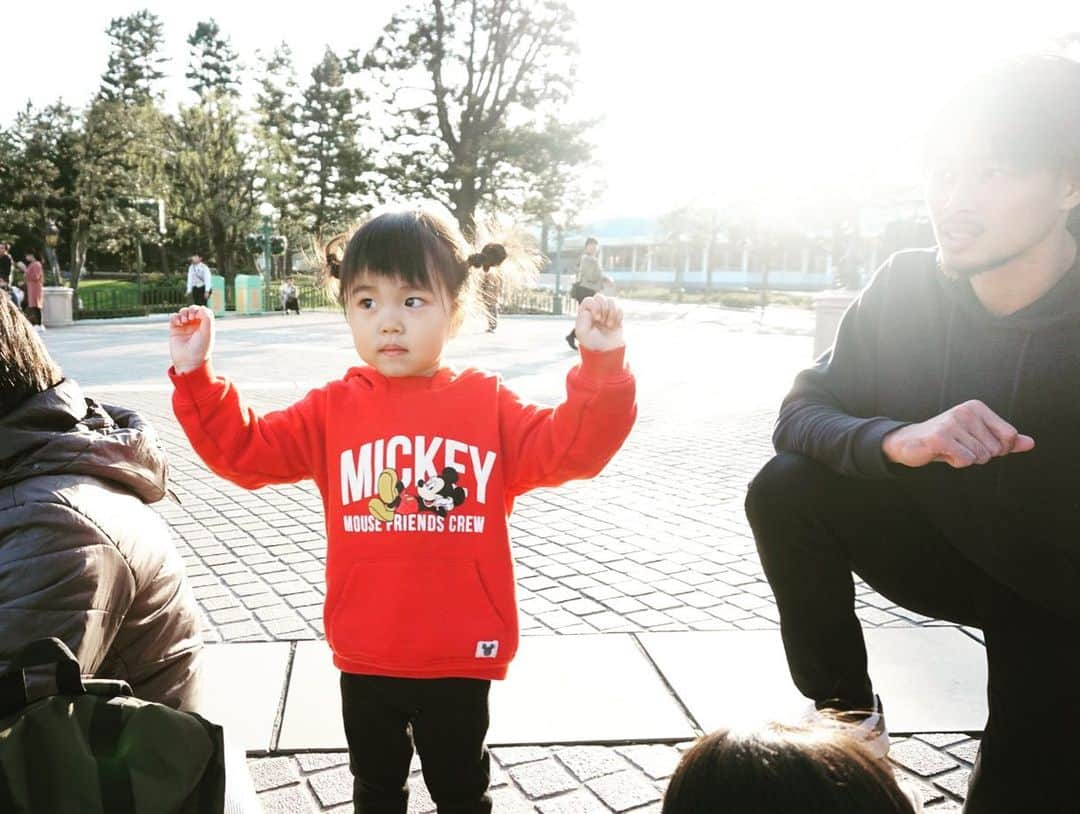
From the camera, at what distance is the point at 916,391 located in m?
2.21

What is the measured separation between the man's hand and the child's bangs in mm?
1045

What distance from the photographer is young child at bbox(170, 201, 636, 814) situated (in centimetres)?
187

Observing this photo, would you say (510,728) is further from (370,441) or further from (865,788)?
(865,788)

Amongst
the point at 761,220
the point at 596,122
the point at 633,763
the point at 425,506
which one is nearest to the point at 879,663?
the point at 633,763

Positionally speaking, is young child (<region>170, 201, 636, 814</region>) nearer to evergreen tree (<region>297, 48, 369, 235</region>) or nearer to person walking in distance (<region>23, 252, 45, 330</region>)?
person walking in distance (<region>23, 252, 45, 330</region>)

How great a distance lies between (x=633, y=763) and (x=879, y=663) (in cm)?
111

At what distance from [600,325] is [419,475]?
49cm

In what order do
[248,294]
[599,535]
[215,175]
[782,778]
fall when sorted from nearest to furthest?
[782,778] < [599,535] < [248,294] < [215,175]

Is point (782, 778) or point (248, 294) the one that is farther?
point (248, 294)

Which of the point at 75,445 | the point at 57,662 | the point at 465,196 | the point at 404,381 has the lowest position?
the point at 57,662

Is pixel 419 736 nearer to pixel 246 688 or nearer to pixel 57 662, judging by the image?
pixel 57 662

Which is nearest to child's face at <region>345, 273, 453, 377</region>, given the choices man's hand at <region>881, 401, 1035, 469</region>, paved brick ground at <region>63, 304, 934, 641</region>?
man's hand at <region>881, 401, 1035, 469</region>

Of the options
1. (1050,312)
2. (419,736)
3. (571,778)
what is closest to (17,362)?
(419,736)

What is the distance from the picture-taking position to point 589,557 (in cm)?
440
